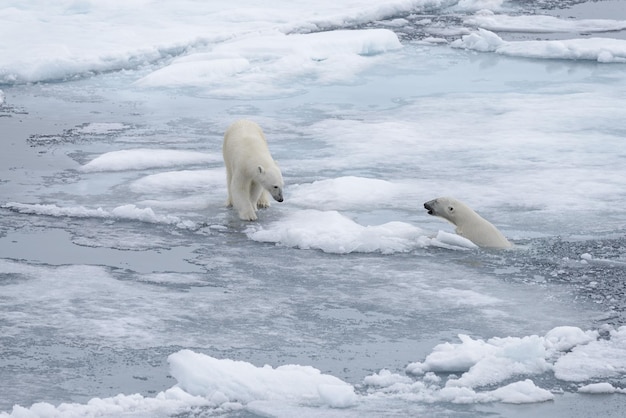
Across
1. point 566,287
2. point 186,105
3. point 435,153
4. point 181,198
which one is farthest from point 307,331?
point 186,105

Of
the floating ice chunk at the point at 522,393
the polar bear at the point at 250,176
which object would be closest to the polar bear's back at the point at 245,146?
the polar bear at the point at 250,176

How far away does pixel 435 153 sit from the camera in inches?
325

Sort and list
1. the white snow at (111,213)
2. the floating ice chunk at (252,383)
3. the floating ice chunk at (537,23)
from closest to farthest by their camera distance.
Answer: the floating ice chunk at (252,383), the white snow at (111,213), the floating ice chunk at (537,23)

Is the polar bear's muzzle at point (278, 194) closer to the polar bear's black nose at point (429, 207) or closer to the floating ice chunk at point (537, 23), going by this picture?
the polar bear's black nose at point (429, 207)

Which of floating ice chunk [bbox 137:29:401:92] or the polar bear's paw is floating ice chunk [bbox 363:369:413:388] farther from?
floating ice chunk [bbox 137:29:401:92]

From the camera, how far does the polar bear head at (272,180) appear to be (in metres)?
6.34

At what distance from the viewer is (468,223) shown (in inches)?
235

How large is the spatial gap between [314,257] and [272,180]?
773mm

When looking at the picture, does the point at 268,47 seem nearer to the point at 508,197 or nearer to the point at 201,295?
the point at 508,197

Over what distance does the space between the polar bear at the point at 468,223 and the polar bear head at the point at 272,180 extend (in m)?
0.84

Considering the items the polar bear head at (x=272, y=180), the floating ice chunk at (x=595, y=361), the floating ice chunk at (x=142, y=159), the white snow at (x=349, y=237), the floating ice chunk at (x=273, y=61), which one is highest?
the floating ice chunk at (x=273, y=61)

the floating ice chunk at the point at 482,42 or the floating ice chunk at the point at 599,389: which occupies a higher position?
the floating ice chunk at the point at 482,42

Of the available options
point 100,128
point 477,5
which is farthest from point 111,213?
point 477,5

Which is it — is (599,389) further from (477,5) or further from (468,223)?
(477,5)
